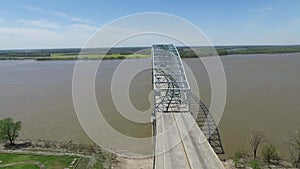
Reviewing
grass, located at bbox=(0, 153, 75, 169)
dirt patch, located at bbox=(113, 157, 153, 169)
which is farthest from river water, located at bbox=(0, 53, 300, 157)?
grass, located at bbox=(0, 153, 75, 169)

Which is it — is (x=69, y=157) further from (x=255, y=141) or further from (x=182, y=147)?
(x=255, y=141)

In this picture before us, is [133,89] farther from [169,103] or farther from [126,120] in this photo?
[169,103]

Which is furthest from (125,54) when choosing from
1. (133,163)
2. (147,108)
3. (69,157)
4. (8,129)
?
(133,163)

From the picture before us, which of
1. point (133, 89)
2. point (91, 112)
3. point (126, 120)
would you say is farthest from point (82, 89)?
point (126, 120)

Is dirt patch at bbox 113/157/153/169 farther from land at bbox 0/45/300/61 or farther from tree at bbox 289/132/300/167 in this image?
land at bbox 0/45/300/61

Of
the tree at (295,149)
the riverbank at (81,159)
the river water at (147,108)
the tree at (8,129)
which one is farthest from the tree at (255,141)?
the tree at (8,129)
